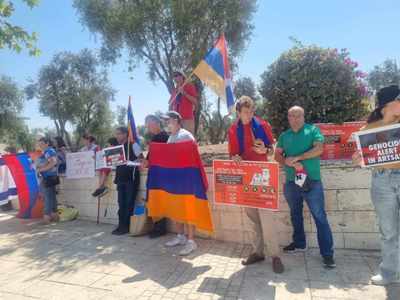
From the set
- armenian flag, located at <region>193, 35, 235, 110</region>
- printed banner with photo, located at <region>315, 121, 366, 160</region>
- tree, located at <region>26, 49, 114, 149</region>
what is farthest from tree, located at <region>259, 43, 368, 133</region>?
tree, located at <region>26, 49, 114, 149</region>

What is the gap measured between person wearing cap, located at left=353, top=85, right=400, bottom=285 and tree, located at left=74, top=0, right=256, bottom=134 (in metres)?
8.77

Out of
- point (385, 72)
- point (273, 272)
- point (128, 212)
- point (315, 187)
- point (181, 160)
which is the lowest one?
point (273, 272)

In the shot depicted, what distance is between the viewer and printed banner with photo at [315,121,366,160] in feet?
14.9

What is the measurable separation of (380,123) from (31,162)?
651cm

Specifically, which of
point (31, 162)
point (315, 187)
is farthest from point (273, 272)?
point (31, 162)

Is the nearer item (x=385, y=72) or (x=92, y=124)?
(x=92, y=124)

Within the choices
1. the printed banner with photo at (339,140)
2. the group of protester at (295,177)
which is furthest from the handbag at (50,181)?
the printed banner with photo at (339,140)

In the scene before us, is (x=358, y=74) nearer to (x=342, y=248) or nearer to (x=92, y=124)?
(x=342, y=248)

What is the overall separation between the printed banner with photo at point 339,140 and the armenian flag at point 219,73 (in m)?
1.52

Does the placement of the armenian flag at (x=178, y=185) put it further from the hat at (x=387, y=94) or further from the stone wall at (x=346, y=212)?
the hat at (x=387, y=94)

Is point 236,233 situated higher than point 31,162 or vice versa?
point 31,162

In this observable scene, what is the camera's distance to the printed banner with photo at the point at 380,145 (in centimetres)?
270

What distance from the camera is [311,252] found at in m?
3.89

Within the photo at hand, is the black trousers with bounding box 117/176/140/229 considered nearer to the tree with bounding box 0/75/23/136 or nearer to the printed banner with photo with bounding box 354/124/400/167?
the printed banner with photo with bounding box 354/124/400/167
